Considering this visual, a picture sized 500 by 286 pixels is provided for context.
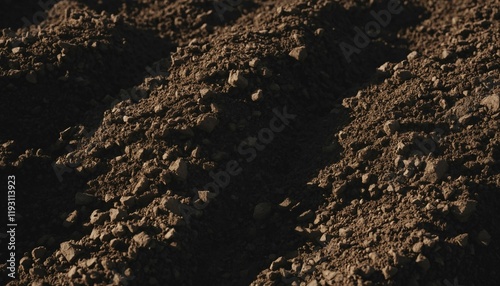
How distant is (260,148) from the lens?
3.96m

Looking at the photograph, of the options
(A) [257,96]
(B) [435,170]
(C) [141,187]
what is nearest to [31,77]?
(C) [141,187]

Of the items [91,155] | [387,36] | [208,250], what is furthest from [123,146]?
[387,36]

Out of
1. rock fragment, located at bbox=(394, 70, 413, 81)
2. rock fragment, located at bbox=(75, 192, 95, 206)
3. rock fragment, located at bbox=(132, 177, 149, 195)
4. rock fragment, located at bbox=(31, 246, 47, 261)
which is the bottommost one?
rock fragment, located at bbox=(394, 70, 413, 81)

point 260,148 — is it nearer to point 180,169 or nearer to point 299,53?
point 180,169

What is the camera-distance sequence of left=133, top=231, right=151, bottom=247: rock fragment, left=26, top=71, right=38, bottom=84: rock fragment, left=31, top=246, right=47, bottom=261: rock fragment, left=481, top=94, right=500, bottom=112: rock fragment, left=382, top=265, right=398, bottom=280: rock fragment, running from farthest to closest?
1. left=26, top=71, right=38, bottom=84: rock fragment
2. left=481, top=94, right=500, bottom=112: rock fragment
3. left=31, top=246, right=47, bottom=261: rock fragment
4. left=133, top=231, right=151, bottom=247: rock fragment
5. left=382, top=265, right=398, bottom=280: rock fragment

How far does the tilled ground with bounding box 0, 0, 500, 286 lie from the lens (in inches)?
134

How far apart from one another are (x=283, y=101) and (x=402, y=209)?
3.45ft

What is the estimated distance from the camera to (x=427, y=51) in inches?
178

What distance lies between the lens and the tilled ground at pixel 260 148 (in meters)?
3.39

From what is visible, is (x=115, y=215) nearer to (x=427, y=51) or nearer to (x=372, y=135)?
(x=372, y=135)

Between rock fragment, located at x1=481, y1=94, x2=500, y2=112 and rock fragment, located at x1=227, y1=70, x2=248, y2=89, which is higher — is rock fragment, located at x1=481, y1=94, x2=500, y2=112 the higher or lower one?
the lower one

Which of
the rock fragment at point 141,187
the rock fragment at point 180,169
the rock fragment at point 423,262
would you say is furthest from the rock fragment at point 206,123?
the rock fragment at point 423,262

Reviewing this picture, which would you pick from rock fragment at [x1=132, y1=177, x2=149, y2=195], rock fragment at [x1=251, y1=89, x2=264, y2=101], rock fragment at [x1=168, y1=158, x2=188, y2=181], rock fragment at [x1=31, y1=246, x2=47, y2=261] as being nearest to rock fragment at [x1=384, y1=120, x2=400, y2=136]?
rock fragment at [x1=251, y1=89, x2=264, y2=101]

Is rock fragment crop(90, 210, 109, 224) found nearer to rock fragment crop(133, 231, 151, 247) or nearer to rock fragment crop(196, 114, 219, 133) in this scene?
rock fragment crop(133, 231, 151, 247)
